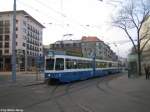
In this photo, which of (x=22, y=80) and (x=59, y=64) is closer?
(x=59, y=64)

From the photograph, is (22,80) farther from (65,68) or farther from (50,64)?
(65,68)

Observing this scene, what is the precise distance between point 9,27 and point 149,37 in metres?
65.3

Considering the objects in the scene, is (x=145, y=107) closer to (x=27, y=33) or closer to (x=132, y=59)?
A: (x=132, y=59)

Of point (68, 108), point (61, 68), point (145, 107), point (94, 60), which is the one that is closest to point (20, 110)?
point (68, 108)

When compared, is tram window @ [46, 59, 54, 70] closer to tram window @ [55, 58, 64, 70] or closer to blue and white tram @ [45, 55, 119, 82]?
blue and white tram @ [45, 55, 119, 82]

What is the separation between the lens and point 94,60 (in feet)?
135

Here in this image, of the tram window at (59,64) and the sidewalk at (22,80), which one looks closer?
the tram window at (59,64)

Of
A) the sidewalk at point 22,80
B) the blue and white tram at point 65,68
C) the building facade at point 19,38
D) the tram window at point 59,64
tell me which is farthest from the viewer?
the building facade at point 19,38

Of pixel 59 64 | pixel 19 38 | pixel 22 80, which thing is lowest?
pixel 22 80

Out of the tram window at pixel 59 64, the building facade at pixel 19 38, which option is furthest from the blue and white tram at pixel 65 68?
the building facade at pixel 19 38

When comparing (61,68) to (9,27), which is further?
(9,27)

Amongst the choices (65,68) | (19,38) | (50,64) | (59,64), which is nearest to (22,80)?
(50,64)

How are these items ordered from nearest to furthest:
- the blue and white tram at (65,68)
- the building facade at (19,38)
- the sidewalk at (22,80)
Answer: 1. the blue and white tram at (65,68)
2. the sidewalk at (22,80)
3. the building facade at (19,38)

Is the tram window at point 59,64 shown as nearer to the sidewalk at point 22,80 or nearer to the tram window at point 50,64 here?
the tram window at point 50,64
